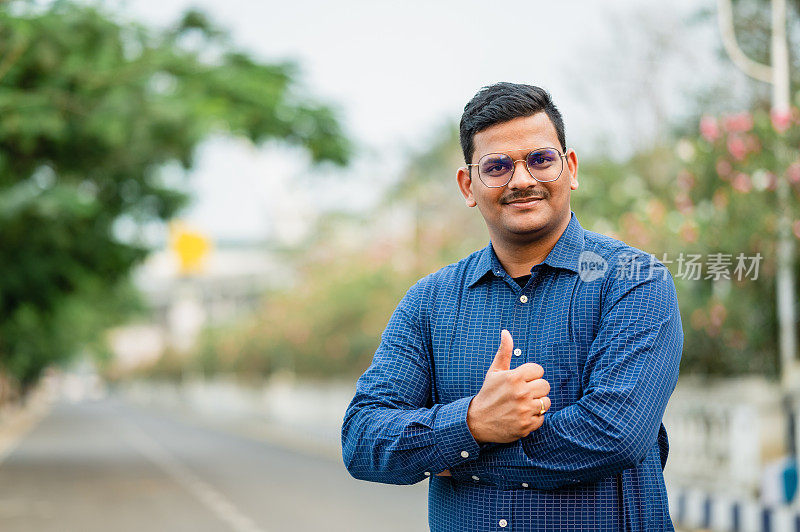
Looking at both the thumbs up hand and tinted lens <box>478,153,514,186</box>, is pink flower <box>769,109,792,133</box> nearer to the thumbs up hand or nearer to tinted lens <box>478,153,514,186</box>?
tinted lens <box>478,153,514,186</box>

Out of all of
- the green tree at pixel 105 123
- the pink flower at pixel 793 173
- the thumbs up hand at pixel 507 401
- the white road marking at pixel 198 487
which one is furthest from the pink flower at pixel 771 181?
the thumbs up hand at pixel 507 401

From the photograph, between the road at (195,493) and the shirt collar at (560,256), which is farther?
the road at (195,493)

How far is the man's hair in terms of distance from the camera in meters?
2.64

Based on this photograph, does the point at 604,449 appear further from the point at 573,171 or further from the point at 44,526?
the point at 44,526

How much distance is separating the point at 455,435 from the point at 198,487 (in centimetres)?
1639

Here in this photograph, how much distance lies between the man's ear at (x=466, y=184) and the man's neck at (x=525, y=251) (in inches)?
4.8

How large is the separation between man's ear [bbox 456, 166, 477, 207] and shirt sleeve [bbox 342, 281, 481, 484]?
9.5 inches

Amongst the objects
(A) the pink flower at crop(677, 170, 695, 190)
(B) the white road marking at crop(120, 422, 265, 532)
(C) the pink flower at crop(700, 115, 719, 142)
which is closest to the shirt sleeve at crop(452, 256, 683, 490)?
(B) the white road marking at crop(120, 422, 265, 532)

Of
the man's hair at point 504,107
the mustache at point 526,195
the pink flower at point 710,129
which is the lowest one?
the mustache at point 526,195

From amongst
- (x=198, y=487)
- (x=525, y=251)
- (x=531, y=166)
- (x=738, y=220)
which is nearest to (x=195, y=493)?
(x=198, y=487)

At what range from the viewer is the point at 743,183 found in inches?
540

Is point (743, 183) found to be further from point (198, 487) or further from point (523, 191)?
point (523, 191)

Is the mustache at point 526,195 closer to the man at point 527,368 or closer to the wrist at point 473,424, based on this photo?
the man at point 527,368

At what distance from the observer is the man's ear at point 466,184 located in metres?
2.79
